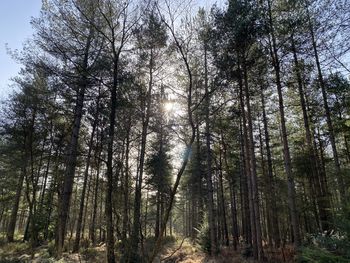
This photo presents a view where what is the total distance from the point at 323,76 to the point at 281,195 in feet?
17.8

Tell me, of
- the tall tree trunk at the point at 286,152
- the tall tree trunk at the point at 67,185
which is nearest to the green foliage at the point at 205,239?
the tall tree trunk at the point at 286,152

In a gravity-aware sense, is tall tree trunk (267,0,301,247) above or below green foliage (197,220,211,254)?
above

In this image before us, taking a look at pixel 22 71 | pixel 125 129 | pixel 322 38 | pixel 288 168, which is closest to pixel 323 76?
pixel 322 38

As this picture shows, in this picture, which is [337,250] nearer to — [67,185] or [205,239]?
[67,185]

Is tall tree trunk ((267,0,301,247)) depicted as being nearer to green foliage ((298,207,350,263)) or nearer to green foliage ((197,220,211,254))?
green foliage ((298,207,350,263))

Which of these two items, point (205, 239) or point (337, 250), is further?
point (205, 239)

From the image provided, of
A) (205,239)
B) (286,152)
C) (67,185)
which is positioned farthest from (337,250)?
(205,239)

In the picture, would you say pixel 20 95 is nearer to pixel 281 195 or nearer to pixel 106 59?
pixel 106 59

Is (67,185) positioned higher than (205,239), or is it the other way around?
(67,185)

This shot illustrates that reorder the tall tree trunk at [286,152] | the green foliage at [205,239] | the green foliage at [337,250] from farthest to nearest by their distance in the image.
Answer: the green foliage at [205,239] → the tall tree trunk at [286,152] → the green foliage at [337,250]

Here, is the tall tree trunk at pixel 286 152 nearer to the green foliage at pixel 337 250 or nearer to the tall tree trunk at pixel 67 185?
the green foliage at pixel 337 250

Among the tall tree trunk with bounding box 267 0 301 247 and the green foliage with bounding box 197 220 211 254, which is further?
the green foliage with bounding box 197 220 211 254

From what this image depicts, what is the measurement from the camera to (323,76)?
35.5ft

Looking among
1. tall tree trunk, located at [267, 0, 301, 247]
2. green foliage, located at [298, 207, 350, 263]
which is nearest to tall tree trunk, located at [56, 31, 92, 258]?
tall tree trunk, located at [267, 0, 301, 247]
